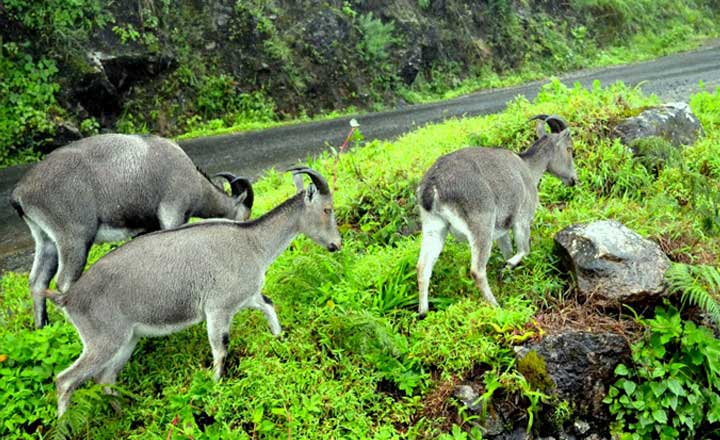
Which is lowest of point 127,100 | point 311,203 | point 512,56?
point 512,56

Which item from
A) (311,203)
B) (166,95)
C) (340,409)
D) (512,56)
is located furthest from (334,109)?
(340,409)

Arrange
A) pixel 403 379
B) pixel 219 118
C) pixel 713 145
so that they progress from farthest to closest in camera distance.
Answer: pixel 219 118, pixel 713 145, pixel 403 379

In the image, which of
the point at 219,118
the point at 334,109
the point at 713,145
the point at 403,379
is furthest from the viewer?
the point at 334,109

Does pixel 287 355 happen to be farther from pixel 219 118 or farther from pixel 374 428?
pixel 219 118

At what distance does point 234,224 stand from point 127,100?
1338 cm

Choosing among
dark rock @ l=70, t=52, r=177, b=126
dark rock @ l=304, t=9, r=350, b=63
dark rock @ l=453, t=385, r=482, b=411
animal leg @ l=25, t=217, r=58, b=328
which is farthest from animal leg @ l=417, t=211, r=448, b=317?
dark rock @ l=304, t=9, r=350, b=63

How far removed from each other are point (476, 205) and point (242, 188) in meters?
3.18

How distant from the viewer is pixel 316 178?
6781mm

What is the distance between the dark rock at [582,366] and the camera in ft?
20.3

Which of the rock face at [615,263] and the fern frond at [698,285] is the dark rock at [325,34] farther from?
the fern frond at [698,285]

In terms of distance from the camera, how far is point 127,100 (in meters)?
18.4

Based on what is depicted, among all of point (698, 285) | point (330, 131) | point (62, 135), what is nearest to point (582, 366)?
point (698, 285)

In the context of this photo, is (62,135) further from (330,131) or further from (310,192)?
(310,192)

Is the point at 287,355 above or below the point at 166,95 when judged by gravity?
above
